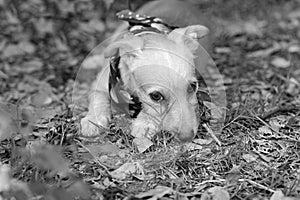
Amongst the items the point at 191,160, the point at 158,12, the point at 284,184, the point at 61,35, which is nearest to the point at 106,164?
the point at 191,160

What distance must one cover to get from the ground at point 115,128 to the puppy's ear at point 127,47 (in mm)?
321

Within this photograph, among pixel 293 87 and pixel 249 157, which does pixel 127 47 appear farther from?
pixel 293 87

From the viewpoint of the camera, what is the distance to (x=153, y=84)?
2289 mm

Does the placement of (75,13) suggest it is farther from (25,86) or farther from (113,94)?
(113,94)

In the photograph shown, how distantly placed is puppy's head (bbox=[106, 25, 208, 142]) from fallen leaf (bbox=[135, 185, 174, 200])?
0.38m

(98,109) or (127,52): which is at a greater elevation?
(127,52)

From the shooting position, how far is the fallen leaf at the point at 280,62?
365 centimetres

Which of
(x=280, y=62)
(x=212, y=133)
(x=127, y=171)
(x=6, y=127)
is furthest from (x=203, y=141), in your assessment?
(x=280, y=62)

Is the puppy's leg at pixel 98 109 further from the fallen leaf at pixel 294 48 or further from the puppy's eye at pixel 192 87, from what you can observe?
the fallen leaf at pixel 294 48

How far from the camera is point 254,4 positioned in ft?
15.7

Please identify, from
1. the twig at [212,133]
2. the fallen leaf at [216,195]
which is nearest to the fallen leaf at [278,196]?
the fallen leaf at [216,195]

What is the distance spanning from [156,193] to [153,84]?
55 centimetres

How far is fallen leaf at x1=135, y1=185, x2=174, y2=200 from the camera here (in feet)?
6.25

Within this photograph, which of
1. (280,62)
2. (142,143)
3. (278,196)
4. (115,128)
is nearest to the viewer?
(278,196)
